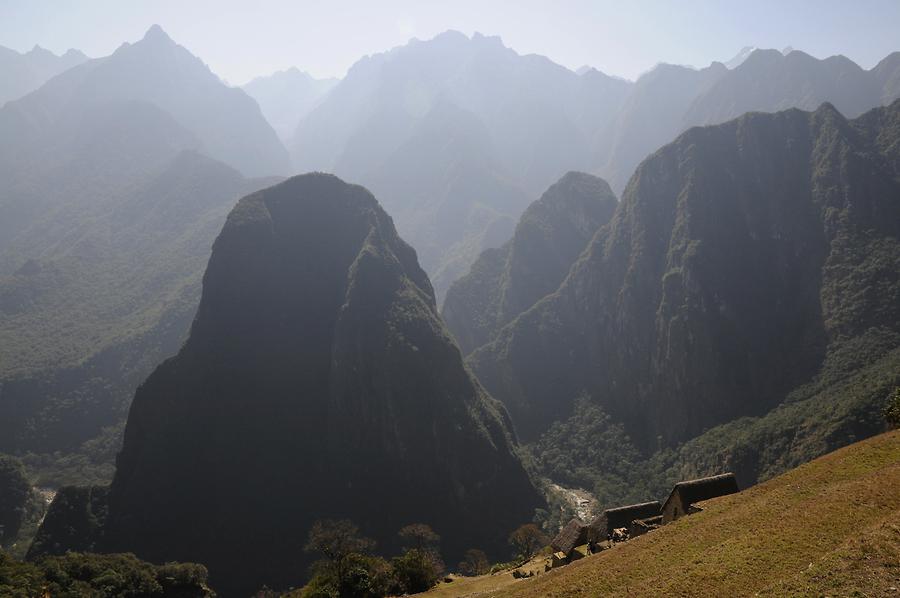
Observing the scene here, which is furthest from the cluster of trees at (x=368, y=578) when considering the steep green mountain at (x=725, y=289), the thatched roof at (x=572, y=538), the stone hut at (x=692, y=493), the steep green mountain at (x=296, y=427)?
the steep green mountain at (x=725, y=289)

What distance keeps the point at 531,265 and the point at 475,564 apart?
11780 centimetres

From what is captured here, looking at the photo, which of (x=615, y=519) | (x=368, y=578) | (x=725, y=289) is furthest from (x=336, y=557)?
(x=725, y=289)

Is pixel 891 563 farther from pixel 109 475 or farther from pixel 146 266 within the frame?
pixel 146 266

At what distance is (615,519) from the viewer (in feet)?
134

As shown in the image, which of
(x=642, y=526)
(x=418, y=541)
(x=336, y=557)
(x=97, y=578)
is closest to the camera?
(x=642, y=526)

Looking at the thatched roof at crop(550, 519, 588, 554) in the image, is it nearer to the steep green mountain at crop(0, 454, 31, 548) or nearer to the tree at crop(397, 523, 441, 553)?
the tree at crop(397, 523, 441, 553)

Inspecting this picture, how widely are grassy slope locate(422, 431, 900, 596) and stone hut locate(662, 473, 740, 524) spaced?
188 inches

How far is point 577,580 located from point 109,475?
116020mm

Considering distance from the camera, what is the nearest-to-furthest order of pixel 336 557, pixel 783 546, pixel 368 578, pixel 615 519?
pixel 783 546 < pixel 615 519 < pixel 368 578 < pixel 336 557

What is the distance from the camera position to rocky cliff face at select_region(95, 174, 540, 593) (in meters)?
86.2

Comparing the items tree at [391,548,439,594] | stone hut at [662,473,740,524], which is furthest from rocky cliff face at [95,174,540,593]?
stone hut at [662,473,740,524]

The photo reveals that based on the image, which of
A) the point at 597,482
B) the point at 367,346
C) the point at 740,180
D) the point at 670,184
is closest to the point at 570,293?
the point at 670,184

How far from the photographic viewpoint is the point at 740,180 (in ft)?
454

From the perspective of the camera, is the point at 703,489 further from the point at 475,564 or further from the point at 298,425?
the point at 298,425
